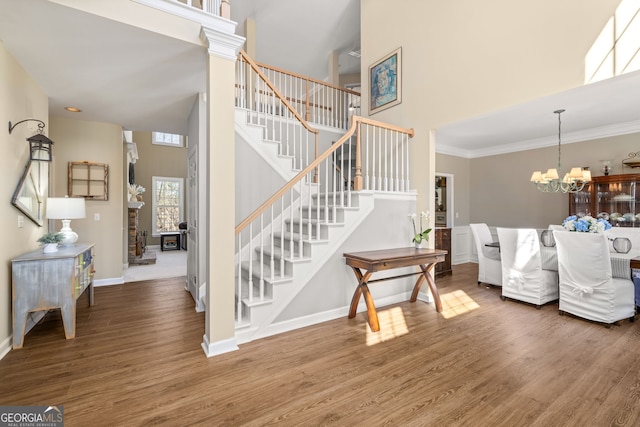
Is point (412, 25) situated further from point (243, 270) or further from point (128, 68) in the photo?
point (243, 270)

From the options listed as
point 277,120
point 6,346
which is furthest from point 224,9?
point 6,346

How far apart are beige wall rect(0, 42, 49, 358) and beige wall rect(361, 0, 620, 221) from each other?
14.4 feet

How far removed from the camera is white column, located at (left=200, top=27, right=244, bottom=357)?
2.46m

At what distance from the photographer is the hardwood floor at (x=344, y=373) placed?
1799mm

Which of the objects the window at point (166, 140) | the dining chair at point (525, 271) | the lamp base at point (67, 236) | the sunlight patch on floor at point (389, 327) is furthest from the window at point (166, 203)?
the dining chair at point (525, 271)

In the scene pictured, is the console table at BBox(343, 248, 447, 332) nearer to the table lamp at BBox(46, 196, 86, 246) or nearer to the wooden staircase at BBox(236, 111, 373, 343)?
the wooden staircase at BBox(236, 111, 373, 343)

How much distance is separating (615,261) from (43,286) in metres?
6.25

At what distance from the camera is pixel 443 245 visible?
5.52 metres

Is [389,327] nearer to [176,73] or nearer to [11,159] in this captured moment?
[176,73]

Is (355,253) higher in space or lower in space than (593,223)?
lower

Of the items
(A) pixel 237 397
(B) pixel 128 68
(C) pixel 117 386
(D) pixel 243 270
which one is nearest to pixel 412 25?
(B) pixel 128 68

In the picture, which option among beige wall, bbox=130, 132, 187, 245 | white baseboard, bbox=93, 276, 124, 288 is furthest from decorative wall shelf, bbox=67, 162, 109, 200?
beige wall, bbox=130, 132, 187, 245

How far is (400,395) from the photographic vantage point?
1.98 meters

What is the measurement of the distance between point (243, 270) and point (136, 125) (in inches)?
131
